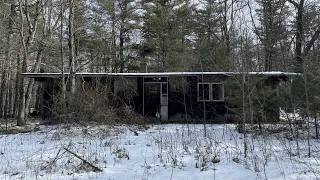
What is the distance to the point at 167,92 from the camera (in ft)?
54.4

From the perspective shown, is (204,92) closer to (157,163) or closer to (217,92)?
(217,92)

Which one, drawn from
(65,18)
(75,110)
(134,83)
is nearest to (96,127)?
(75,110)

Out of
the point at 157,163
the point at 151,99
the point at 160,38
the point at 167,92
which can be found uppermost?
the point at 160,38

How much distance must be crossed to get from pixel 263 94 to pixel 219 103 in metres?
5.71

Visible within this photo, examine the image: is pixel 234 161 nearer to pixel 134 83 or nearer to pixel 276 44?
pixel 134 83

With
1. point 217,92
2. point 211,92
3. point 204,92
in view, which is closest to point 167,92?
point 204,92

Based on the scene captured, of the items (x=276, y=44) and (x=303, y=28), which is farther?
(x=276, y=44)

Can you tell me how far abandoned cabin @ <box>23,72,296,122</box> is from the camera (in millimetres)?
16078

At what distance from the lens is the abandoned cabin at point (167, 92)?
16.1 m

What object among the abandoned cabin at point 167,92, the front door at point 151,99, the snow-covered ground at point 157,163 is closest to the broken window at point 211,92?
the abandoned cabin at point 167,92

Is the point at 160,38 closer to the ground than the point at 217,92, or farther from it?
farther from it

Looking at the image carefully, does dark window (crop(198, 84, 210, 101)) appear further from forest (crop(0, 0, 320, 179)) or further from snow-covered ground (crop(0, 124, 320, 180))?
snow-covered ground (crop(0, 124, 320, 180))

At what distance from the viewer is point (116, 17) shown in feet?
85.7

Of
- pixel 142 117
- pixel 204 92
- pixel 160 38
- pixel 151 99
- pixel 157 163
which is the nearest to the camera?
pixel 157 163
